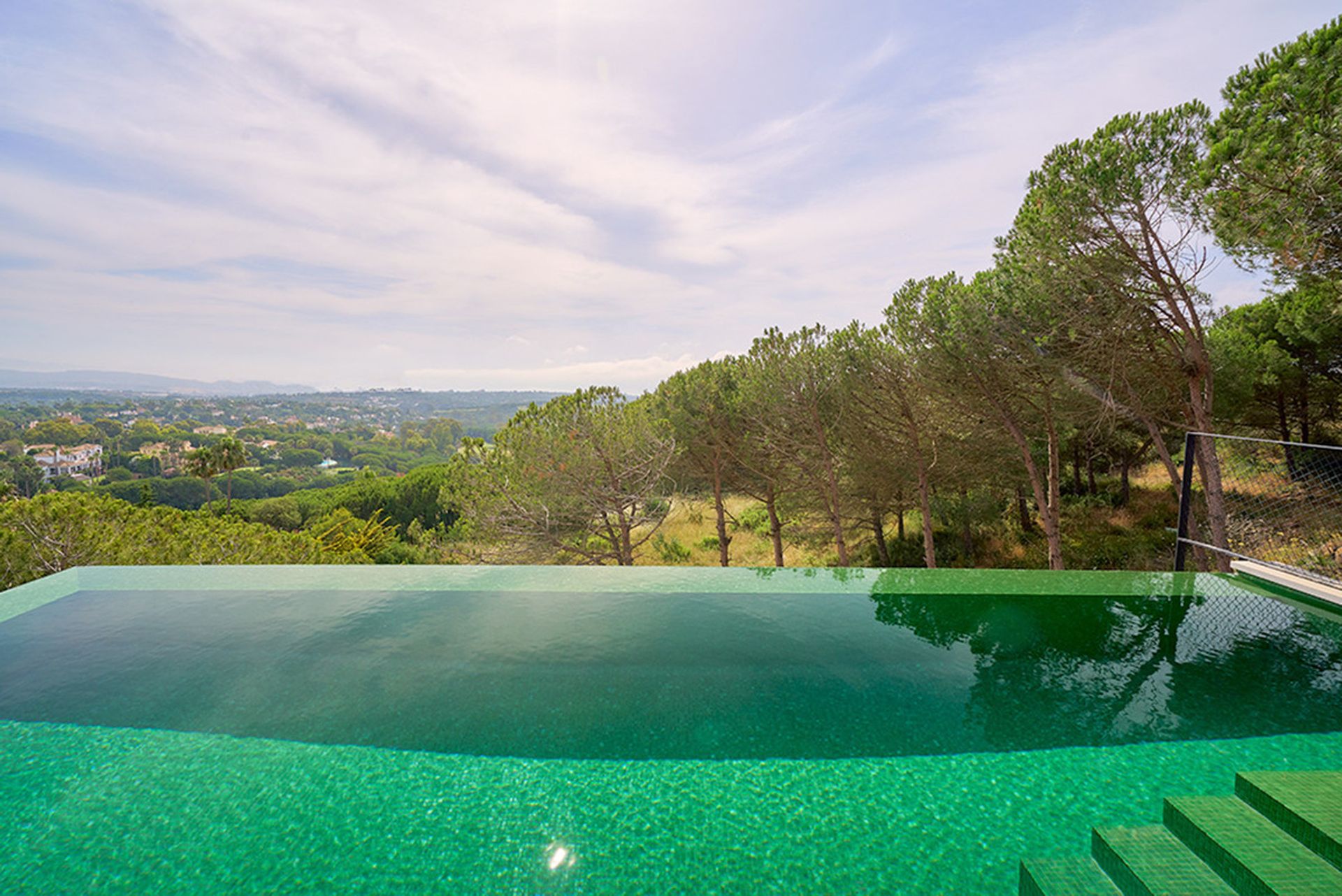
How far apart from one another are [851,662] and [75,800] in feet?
11.9

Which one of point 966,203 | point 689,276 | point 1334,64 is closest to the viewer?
point 1334,64

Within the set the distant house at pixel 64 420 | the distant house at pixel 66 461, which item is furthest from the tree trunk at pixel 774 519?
the distant house at pixel 64 420

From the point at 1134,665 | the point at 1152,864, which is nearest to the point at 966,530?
the point at 1134,665

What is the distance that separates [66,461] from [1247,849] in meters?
77.1

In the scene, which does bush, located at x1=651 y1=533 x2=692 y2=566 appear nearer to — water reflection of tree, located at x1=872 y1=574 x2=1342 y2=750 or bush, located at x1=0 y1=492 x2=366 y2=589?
bush, located at x1=0 y1=492 x2=366 y2=589

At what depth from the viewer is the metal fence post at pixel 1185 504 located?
4.47 meters

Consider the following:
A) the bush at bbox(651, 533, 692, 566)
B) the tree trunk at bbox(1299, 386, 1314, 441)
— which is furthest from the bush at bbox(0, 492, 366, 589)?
the tree trunk at bbox(1299, 386, 1314, 441)

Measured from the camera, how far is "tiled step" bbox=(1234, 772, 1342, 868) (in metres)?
1.60

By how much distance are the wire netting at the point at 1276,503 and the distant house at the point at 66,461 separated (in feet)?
229

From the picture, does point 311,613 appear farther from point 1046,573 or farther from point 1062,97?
point 1062,97

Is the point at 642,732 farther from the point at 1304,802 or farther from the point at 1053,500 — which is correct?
the point at 1053,500

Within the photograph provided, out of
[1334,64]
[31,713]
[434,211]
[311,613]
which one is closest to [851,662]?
[311,613]

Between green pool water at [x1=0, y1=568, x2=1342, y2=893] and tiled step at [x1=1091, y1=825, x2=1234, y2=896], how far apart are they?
0.19 metres

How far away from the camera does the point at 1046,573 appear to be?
4516 mm
